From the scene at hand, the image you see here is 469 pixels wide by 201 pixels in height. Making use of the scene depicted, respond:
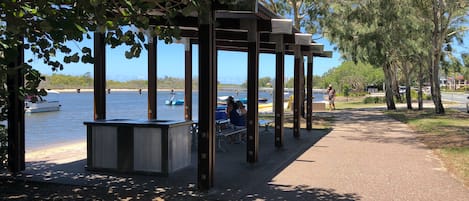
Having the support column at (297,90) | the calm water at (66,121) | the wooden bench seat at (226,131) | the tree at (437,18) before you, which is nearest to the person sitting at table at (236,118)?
the wooden bench seat at (226,131)

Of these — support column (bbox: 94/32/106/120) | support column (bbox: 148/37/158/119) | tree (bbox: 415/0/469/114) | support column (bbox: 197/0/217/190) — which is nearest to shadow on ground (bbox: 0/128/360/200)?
support column (bbox: 197/0/217/190)

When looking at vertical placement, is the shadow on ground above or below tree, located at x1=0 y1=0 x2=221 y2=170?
below

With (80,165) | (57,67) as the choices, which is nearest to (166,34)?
(57,67)

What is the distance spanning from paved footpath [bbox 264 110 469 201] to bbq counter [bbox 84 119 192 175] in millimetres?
1593

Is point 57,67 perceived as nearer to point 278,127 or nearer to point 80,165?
point 80,165

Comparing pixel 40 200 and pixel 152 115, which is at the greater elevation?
pixel 152 115

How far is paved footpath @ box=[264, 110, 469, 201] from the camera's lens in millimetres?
6301

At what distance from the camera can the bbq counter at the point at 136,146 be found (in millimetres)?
7043

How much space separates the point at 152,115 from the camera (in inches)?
422

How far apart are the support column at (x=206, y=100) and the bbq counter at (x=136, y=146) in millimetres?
924

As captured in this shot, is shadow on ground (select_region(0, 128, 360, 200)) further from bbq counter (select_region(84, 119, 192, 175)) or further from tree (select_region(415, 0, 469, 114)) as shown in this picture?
tree (select_region(415, 0, 469, 114))

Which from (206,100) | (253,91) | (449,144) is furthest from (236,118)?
(449,144)

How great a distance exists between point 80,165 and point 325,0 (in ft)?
45.6

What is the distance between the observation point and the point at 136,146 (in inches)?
282
